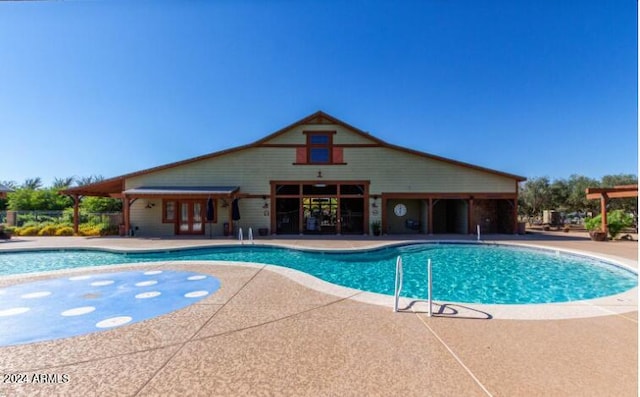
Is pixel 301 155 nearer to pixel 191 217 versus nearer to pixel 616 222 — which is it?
pixel 191 217

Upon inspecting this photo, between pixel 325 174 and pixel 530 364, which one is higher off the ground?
pixel 325 174

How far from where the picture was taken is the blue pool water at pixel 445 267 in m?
6.52

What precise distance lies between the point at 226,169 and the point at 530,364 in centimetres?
1527

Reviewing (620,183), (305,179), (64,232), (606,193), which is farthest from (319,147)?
(620,183)

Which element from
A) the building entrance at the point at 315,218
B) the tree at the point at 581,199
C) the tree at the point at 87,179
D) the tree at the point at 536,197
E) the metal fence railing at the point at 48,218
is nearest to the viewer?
the building entrance at the point at 315,218

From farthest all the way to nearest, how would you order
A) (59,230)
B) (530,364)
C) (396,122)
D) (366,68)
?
1. (396,122)
2. (59,230)
3. (366,68)
4. (530,364)

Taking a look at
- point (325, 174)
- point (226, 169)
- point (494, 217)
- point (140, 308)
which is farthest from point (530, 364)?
point (494, 217)

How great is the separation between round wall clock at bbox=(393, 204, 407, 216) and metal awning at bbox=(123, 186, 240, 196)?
29.8 ft

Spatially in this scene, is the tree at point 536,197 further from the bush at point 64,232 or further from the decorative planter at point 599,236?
the bush at point 64,232

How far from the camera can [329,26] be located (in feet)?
37.9

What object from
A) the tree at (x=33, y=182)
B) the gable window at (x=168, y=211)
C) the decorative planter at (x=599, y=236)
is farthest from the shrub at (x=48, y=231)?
the tree at (x=33, y=182)

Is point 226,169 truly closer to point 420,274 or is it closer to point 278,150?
point 278,150

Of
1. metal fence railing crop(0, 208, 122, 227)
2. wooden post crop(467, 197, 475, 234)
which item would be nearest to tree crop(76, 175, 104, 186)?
metal fence railing crop(0, 208, 122, 227)

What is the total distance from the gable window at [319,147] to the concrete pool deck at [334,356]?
490 inches
